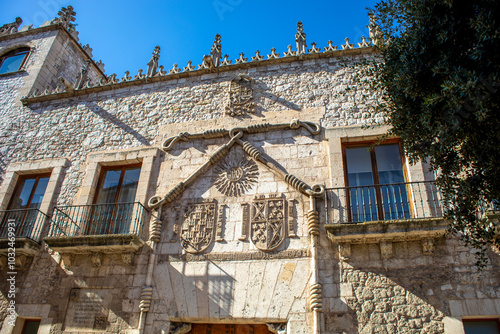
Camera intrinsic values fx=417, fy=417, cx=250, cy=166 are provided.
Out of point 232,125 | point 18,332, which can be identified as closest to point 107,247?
point 18,332

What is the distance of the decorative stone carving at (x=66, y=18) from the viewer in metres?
13.6

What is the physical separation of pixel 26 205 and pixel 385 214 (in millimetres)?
7793

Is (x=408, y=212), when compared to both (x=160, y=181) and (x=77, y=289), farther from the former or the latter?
(x=77, y=289)

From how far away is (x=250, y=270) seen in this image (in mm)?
7109

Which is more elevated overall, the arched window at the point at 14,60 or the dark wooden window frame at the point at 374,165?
the arched window at the point at 14,60

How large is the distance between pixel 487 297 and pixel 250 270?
11.9 ft

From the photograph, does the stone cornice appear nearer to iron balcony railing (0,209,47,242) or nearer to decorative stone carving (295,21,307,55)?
decorative stone carving (295,21,307,55)

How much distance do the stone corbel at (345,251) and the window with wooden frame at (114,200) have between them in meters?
4.05

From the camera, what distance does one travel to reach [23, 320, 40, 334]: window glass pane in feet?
25.8

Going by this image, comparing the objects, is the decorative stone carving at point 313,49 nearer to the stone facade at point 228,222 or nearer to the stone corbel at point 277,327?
the stone facade at point 228,222

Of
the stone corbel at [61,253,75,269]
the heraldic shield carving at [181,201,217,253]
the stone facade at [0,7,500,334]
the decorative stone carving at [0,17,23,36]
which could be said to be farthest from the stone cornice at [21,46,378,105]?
the stone corbel at [61,253,75,269]

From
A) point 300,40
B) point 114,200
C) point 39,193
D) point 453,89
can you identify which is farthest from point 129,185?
point 453,89

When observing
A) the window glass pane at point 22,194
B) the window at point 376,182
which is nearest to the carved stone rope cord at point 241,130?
the window at point 376,182

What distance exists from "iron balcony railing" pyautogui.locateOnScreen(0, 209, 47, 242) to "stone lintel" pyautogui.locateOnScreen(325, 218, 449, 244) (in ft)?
19.8
